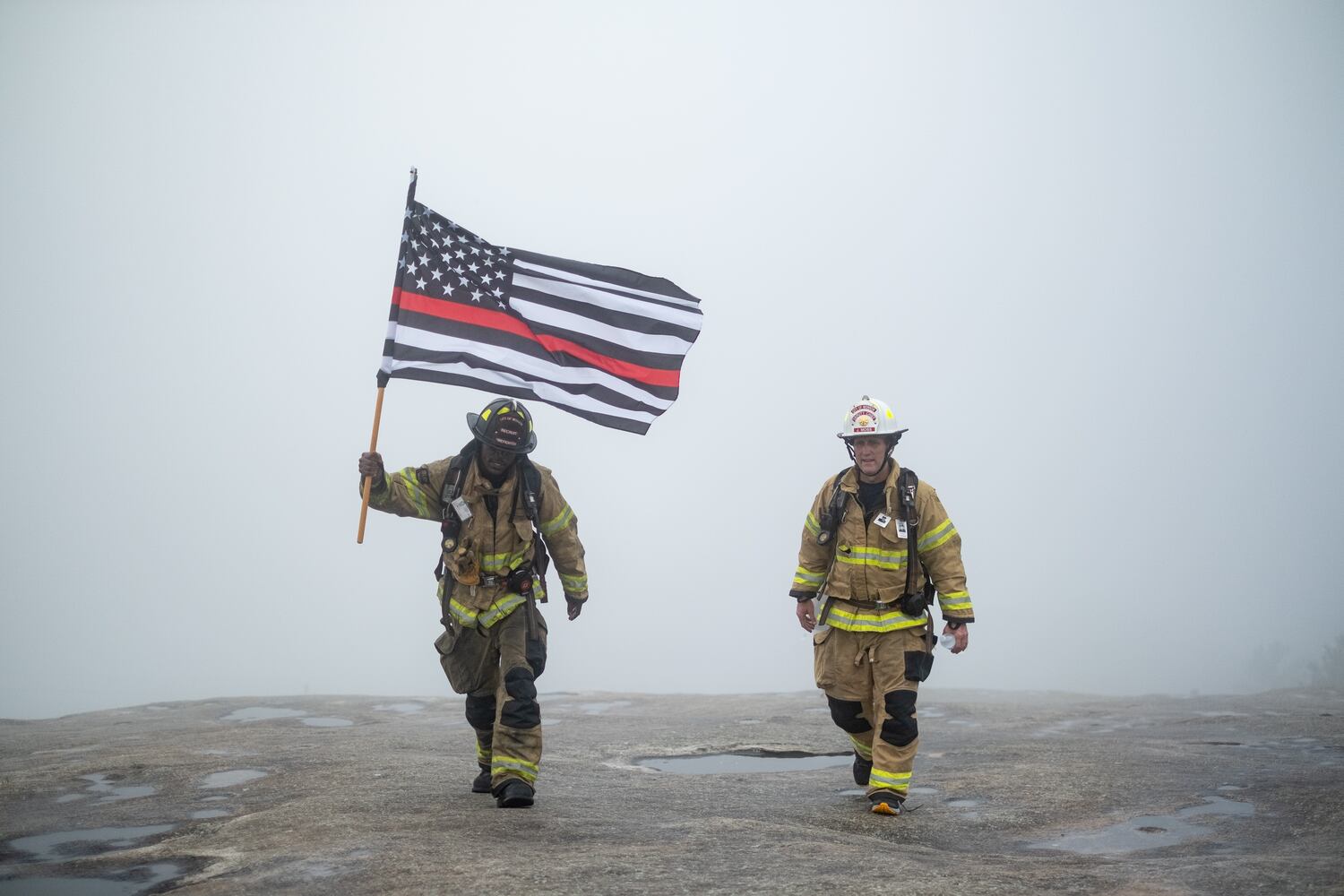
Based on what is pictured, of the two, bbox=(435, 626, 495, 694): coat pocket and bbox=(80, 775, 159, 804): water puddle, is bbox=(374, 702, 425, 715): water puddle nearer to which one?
bbox=(80, 775, 159, 804): water puddle

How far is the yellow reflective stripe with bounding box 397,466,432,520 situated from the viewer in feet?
22.1

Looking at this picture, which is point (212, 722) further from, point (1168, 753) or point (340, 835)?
point (1168, 753)

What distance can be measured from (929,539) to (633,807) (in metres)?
2.50

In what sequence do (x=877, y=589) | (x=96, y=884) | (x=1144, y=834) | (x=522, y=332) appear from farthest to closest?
(x=522, y=332), (x=877, y=589), (x=1144, y=834), (x=96, y=884)

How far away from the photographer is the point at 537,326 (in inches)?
303

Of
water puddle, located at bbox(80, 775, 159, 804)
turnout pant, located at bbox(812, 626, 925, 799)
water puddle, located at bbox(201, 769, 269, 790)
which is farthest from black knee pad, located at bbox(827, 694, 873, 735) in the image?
water puddle, located at bbox(80, 775, 159, 804)

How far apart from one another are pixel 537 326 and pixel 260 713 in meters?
6.73

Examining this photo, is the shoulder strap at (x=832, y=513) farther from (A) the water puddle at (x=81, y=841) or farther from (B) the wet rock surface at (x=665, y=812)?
(A) the water puddle at (x=81, y=841)

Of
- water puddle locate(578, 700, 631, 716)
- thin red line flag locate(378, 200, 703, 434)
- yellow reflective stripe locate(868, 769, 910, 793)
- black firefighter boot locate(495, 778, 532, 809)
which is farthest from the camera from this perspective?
water puddle locate(578, 700, 631, 716)

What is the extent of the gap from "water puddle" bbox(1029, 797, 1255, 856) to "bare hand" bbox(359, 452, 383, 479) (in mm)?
4241

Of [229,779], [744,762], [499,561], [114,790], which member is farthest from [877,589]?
[114,790]

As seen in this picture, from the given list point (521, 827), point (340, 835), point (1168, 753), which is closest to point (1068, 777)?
point (1168, 753)

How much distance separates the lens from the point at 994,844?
5703mm

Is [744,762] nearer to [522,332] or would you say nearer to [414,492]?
[414,492]
